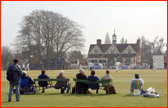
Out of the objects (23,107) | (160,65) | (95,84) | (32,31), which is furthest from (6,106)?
(160,65)

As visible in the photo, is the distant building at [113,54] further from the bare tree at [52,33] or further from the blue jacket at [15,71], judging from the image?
the blue jacket at [15,71]

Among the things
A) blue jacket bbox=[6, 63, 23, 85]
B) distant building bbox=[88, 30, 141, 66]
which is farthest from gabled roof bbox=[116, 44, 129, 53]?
blue jacket bbox=[6, 63, 23, 85]

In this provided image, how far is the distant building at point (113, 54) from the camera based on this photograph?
90.8 meters

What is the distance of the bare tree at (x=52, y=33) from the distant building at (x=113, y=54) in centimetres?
2466

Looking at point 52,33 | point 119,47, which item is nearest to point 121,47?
point 119,47

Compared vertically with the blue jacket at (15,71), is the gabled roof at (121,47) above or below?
above

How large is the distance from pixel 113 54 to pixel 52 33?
106ft

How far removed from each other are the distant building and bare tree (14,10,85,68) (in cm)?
2466

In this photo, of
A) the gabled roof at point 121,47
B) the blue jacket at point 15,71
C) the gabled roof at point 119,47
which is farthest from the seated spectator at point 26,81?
the gabled roof at point 121,47

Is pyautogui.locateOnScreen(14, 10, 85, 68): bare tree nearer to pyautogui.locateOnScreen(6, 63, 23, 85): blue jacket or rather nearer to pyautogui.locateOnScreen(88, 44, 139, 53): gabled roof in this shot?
pyautogui.locateOnScreen(88, 44, 139, 53): gabled roof

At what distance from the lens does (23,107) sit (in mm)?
8727

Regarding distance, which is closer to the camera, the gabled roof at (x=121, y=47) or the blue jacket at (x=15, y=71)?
the blue jacket at (x=15, y=71)

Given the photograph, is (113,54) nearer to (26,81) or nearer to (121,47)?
(121,47)

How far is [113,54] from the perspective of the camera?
307 ft
